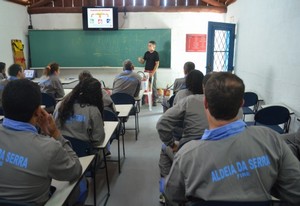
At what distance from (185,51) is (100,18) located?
2423 mm

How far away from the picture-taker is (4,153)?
1197mm

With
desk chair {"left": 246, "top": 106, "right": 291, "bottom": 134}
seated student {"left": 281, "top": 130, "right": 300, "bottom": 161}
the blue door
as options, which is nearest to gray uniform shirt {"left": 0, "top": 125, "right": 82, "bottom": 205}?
seated student {"left": 281, "top": 130, "right": 300, "bottom": 161}

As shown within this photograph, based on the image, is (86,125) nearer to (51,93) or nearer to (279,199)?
(279,199)

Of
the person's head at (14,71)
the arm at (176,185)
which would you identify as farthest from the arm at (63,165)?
the person's head at (14,71)

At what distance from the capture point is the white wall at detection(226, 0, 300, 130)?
3.16m

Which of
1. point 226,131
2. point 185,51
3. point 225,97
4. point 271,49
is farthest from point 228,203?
point 185,51

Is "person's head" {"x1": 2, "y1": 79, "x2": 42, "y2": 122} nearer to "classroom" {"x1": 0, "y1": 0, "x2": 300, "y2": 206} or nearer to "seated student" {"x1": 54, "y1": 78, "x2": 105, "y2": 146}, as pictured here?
"seated student" {"x1": 54, "y1": 78, "x2": 105, "y2": 146}

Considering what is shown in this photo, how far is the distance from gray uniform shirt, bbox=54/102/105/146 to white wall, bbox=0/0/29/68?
486 cm

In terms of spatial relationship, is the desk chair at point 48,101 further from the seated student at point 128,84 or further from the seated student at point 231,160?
the seated student at point 231,160

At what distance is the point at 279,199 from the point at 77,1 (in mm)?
7086

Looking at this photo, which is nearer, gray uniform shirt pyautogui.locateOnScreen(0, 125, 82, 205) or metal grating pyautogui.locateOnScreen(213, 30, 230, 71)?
gray uniform shirt pyautogui.locateOnScreen(0, 125, 82, 205)

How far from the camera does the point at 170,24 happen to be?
670 cm

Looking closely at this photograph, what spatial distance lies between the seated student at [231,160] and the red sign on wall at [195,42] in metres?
5.93

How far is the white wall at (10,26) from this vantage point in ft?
19.6
